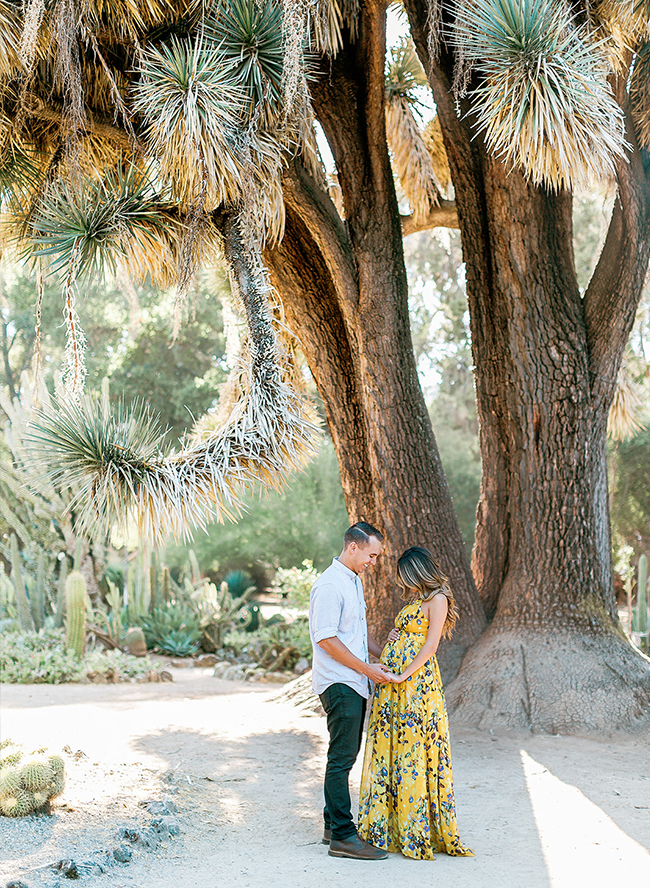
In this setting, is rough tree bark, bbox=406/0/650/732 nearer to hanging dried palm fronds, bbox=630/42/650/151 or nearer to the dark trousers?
hanging dried palm fronds, bbox=630/42/650/151

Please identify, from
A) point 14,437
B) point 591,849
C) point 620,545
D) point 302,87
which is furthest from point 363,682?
point 620,545

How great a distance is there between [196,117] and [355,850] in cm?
439

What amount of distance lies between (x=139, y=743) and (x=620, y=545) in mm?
13346

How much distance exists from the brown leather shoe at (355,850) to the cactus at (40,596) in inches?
351

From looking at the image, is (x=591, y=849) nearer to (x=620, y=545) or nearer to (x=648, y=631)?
(x=648, y=631)

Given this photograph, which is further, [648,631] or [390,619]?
[648,631]

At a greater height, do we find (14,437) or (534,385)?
(14,437)

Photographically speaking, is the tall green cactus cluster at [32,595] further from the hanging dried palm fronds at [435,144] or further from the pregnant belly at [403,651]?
the pregnant belly at [403,651]

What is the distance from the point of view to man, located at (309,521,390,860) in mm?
3768

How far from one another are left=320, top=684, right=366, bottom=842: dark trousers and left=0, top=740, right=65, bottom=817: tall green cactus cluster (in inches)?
59.1

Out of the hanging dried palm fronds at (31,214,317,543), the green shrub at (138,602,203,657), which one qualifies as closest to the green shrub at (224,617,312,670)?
the green shrub at (138,602,203,657)

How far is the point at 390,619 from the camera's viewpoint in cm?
666

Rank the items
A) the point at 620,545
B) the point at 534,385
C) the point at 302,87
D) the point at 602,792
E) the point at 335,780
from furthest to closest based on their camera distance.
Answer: the point at 620,545
the point at 534,385
the point at 302,87
the point at 602,792
the point at 335,780

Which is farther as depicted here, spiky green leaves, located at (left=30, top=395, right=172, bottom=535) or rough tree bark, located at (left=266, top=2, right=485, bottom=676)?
rough tree bark, located at (left=266, top=2, right=485, bottom=676)
